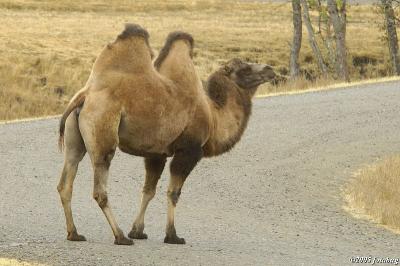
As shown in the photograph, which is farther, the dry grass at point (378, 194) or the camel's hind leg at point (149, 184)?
the dry grass at point (378, 194)

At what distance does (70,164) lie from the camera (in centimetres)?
1174

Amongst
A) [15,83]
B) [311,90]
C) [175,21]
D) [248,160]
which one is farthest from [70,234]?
[175,21]

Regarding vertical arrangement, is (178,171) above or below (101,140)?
below

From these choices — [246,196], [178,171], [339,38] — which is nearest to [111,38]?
[339,38]

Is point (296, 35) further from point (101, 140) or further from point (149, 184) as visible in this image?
point (101, 140)

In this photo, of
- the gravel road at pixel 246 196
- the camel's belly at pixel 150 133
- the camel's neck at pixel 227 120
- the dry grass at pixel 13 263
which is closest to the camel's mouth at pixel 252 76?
the camel's neck at pixel 227 120

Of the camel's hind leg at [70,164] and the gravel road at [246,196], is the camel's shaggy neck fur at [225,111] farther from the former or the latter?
the camel's hind leg at [70,164]

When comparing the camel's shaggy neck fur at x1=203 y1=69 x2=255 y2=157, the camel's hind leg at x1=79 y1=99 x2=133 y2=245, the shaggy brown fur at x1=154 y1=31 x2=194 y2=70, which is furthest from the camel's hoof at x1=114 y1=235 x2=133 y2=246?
the shaggy brown fur at x1=154 y1=31 x2=194 y2=70

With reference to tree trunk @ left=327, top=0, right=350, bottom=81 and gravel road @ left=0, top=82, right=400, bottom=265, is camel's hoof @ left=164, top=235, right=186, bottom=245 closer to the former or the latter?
gravel road @ left=0, top=82, right=400, bottom=265

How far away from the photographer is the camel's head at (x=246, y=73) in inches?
517

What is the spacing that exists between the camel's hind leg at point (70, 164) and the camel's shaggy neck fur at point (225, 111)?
1.57 metres

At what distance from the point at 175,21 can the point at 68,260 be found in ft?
192

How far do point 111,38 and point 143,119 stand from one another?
42745 mm

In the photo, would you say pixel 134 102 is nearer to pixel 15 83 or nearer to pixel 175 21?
pixel 15 83
